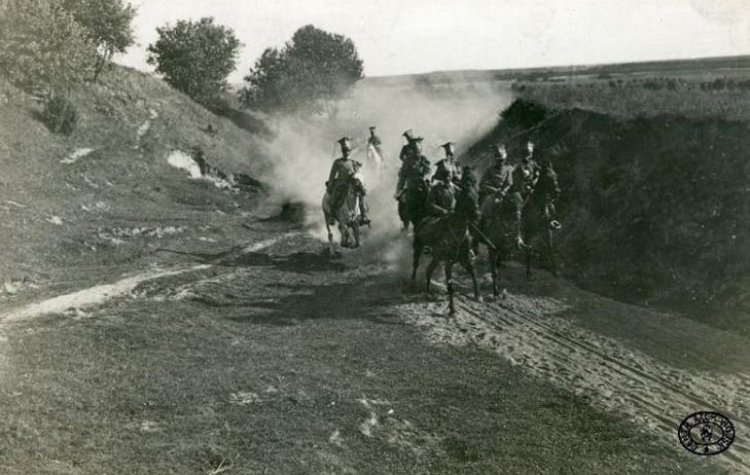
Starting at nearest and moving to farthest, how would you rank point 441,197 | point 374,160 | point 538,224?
1. point 441,197
2. point 538,224
3. point 374,160

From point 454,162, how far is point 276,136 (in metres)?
50.1

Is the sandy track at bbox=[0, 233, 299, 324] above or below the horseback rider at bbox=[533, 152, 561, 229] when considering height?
below

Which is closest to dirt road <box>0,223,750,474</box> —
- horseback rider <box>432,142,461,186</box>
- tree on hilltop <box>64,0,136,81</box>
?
horseback rider <box>432,142,461,186</box>

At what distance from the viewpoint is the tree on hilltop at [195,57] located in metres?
57.3

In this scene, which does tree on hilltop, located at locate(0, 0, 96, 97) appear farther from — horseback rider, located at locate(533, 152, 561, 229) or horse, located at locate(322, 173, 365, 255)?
horseback rider, located at locate(533, 152, 561, 229)

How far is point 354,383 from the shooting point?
441 inches

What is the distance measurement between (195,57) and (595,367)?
52.9 metres

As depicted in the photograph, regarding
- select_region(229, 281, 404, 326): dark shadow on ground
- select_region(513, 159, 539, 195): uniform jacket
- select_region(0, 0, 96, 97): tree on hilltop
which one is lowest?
select_region(229, 281, 404, 326): dark shadow on ground

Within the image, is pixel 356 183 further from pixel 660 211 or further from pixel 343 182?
pixel 660 211

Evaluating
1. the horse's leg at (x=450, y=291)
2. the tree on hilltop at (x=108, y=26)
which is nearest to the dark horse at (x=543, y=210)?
the horse's leg at (x=450, y=291)

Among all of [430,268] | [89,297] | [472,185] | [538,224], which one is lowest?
[89,297]

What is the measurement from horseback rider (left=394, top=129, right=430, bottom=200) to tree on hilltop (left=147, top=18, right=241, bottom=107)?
1648 inches

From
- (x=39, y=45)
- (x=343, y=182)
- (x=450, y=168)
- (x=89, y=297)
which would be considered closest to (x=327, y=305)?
(x=450, y=168)

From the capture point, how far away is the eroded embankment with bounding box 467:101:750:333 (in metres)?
16.3
